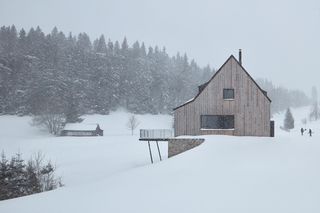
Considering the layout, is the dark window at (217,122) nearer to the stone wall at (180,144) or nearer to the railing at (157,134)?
the railing at (157,134)

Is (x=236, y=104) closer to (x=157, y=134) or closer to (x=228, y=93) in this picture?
(x=228, y=93)

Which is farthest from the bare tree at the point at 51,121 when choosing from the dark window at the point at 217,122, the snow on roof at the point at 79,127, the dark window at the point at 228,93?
the dark window at the point at 228,93

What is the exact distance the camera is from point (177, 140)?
2747 centimetres

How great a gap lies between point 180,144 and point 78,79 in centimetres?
7246

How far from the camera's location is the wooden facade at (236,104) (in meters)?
30.1

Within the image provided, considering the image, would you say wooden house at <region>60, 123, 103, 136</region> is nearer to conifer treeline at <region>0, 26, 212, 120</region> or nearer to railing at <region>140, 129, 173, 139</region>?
conifer treeline at <region>0, 26, 212, 120</region>

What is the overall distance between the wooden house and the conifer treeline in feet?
14.5

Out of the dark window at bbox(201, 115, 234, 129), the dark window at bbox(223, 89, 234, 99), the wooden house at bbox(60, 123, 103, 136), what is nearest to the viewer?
the dark window at bbox(223, 89, 234, 99)

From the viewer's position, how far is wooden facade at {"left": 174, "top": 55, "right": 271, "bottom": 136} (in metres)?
30.1

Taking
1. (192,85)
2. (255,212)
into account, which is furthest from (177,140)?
(192,85)

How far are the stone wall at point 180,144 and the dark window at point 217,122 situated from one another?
403 cm

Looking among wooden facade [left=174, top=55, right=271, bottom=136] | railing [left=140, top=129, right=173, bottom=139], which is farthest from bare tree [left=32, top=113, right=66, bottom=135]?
wooden facade [left=174, top=55, right=271, bottom=136]

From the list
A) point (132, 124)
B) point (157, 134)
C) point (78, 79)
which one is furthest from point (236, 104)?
point (78, 79)

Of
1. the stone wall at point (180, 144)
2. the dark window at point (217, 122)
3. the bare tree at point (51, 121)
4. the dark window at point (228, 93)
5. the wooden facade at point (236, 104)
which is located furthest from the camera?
the bare tree at point (51, 121)
